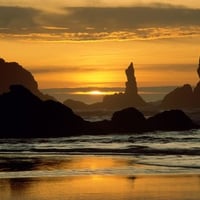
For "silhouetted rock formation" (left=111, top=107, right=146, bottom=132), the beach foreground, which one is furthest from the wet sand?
"silhouetted rock formation" (left=111, top=107, right=146, bottom=132)

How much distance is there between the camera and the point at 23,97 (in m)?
90.4

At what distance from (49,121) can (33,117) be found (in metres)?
2.30

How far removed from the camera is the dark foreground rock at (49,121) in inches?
3423

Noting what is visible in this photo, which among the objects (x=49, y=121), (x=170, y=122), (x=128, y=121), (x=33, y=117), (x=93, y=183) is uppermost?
(x=33, y=117)

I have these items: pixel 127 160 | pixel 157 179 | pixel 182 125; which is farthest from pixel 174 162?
pixel 182 125

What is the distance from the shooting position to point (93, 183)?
2909 centimetres

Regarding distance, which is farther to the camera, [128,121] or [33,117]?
[128,121]

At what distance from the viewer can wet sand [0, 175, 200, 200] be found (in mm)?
25281

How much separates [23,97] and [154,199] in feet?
221

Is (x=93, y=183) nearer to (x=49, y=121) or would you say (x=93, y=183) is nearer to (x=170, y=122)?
(x=49, y=121)

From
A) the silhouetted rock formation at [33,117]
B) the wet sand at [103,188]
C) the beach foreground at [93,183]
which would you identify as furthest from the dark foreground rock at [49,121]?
the wet sand at [103,188]

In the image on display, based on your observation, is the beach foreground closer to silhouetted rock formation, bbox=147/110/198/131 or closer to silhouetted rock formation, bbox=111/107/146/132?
silhouetted rock formation, bbox=111/107/146/132

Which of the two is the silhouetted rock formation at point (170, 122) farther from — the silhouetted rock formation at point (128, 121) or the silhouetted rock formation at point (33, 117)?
the silhouetted rock formation at point (33, 117)

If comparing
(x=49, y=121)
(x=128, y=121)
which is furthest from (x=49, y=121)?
(x=128, y=121)
